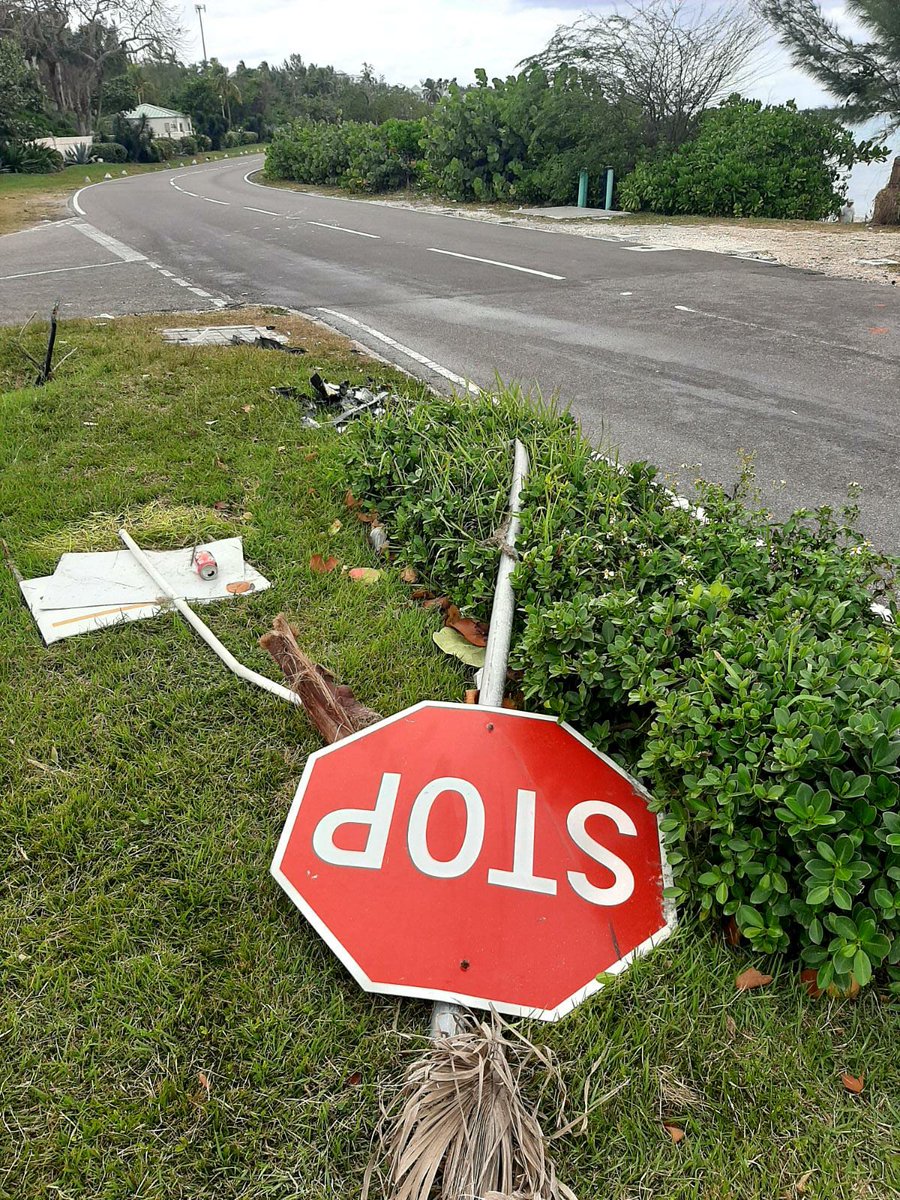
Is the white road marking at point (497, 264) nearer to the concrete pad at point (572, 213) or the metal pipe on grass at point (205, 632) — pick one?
the concrete pad at point (572, 213)

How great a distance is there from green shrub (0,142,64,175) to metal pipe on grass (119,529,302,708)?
40172 millimetres

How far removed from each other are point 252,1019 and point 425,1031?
1.24ft

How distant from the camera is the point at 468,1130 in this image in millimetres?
1546

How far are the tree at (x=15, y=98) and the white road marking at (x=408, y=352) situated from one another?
36577mm

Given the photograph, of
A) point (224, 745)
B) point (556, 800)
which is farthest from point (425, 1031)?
point (224, 745)

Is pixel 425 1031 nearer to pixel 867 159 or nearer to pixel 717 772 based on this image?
pixel 717 772

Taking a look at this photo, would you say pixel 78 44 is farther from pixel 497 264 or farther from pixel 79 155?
pixel 497 264

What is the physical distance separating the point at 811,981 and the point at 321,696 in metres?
1.52

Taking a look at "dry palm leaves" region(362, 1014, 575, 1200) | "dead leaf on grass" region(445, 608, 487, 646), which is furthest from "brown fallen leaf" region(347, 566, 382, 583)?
"dry palm leaves" region(362, 1014, 575, 1200)

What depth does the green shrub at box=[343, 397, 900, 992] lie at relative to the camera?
5.98 ft

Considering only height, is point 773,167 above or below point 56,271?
above

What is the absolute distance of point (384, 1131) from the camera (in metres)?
1.62

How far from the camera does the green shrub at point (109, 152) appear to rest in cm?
4222

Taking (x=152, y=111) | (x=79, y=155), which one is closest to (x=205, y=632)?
(x=79, y=155)
